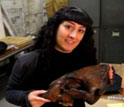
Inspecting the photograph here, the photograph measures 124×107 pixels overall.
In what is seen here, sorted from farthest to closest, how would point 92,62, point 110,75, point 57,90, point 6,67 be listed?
1. point 6,67
2. point 92,62
3. point 110,75
4. point 57,90

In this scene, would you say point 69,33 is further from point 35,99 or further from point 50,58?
point 35,99

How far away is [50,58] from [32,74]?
12 cm

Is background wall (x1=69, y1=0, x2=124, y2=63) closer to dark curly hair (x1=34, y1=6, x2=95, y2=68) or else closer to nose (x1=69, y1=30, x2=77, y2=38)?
dark curly hair (x1=34, y1=6, x2=95, y2=68)

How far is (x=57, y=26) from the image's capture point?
1.04 meters

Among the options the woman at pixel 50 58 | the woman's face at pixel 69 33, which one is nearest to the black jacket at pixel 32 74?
the woman at pixel 50 58

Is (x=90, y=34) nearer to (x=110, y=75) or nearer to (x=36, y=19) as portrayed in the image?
(x=110, y=75)

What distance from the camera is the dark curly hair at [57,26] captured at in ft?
3.19

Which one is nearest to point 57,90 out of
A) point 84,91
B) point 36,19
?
point 84,91

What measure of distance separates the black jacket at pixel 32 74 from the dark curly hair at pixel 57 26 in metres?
0.05

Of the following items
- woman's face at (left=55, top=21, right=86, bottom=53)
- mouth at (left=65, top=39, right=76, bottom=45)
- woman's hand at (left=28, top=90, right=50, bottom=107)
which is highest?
woman's face at (left=55, top=21, right=86, bottom=53)

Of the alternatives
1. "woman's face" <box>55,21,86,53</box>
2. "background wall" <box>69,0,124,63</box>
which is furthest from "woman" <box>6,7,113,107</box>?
"background wall" <box>69,0,124,63</box>

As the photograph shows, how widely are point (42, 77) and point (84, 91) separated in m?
0.29

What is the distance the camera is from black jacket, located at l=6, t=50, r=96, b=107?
0.99m

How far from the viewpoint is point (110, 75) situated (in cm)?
96
